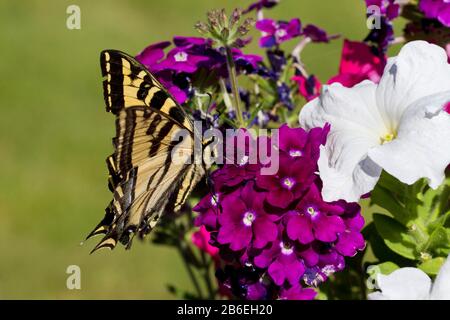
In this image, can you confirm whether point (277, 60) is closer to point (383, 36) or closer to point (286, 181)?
point (383, 36)

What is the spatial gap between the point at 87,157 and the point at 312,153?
2.92m

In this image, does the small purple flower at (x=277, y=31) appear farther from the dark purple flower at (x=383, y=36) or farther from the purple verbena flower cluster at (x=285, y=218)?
the purple verbena flower cluster at (x=285, y=218)

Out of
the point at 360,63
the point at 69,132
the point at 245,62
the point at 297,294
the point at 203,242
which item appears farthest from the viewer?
the point at 69,132

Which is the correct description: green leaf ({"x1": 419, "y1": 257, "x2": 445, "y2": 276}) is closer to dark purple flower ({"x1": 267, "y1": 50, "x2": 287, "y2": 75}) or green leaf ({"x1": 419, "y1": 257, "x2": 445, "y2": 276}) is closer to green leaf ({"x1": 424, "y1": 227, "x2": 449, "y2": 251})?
green leaf ({"x1": 424, "y1": 227, "x2": 449, "y2": 251})

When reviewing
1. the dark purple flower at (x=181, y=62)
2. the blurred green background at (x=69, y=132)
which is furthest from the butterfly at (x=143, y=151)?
the blurred green background at (x=69, y=132)

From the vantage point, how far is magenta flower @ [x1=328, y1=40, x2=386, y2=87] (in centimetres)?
132

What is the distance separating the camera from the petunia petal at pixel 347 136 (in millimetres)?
913

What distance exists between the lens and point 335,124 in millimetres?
Answer: 996

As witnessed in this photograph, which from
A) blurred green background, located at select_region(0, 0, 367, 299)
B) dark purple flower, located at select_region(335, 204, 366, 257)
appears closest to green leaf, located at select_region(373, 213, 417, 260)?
dark purple flower, located at select_region(335, 204, 366, 257)

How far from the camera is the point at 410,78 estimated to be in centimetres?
98

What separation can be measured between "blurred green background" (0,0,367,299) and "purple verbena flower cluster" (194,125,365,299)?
80.9 inches

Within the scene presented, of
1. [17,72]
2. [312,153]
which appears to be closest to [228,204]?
[312,153]

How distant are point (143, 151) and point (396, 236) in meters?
0.40

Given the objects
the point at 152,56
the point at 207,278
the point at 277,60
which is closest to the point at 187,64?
the point at 152,56
